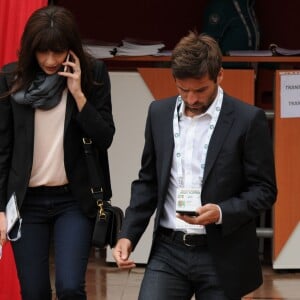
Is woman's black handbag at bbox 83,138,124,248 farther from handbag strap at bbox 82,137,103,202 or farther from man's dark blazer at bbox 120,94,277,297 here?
man's dark blazer at bbox 120,94,277,297

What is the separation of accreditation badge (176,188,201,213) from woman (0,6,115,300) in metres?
0.83

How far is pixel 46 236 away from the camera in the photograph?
4.20 meters

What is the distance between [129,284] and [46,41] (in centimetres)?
277

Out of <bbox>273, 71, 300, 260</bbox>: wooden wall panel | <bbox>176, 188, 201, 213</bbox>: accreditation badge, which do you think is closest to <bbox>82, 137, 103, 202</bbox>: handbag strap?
<bbox>176, 188, 201, 213</bbox>: accreditation badge

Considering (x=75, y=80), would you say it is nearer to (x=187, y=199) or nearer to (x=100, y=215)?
(x=100, y=215)

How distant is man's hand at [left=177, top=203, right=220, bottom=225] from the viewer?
11.0 ft

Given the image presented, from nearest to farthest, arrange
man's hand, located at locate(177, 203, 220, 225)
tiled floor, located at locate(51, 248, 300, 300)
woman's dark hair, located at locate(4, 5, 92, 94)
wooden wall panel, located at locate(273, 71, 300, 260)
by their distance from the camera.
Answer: man's hand, located at locate(177, 203, 220, 225)
woman's dark hair, located at locate(4, 5, 92, 94)
tiled floor, located at locate(51, 248, 300, 300)
wooden wall panel, located at locate(273, 71, 300, 260)

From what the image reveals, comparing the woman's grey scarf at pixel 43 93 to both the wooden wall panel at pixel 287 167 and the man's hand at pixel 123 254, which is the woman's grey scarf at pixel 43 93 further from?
the wooden wall panel at pixel 287 167

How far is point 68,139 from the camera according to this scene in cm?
413

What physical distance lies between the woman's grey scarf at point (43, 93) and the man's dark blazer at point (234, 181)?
640 millimetres

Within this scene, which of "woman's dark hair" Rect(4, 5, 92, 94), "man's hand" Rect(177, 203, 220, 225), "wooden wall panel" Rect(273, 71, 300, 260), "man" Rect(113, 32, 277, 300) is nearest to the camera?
"man's hand" Rect(177, 203, 220, 225)

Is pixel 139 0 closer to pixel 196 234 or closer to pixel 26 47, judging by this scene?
pixel 26 47

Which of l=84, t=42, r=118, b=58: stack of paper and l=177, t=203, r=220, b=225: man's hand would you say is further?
l=84, t=42, r=118, b=58: stack of paper

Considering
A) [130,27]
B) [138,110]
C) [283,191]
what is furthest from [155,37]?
[283,191]
